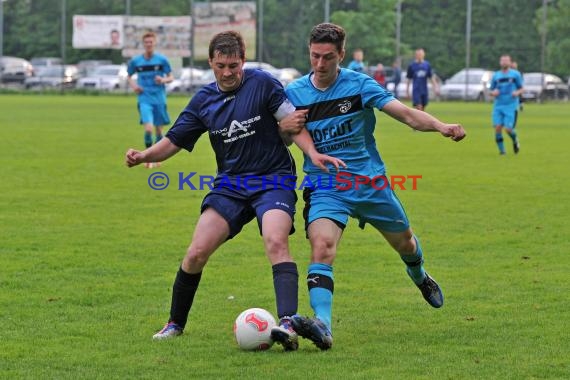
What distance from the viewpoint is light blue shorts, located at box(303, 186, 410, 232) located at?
655cm

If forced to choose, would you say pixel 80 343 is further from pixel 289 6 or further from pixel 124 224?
pixel 289 6

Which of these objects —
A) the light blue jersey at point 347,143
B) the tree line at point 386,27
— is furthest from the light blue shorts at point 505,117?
the tree line at point 386,27

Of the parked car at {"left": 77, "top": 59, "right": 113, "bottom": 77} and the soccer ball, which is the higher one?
the parked car at {"left": 77, "top": 59, "right": 113, "bottom": 77}

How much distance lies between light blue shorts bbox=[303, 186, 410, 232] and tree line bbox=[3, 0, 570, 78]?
44.5 metres

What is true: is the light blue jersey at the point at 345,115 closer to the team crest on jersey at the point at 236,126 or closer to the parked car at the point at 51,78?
the team crest on jersey at the point at 236,126

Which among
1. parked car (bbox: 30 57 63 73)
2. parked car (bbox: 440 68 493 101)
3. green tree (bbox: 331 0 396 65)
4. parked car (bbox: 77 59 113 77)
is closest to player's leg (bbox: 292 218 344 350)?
parked car (bbox: 440 68 493 101)

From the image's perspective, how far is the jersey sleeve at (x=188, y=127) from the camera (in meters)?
6.77

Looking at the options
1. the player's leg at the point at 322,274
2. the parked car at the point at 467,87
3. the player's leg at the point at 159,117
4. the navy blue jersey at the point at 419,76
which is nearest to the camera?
the player's leg at the point at 322,274

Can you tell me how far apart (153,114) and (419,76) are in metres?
12.9

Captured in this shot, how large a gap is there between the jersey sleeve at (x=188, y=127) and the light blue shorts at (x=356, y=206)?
753mm

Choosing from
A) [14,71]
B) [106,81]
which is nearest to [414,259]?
[106,81]

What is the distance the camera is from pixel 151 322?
7000 millimetres

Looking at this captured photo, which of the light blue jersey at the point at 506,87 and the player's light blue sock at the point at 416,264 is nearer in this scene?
the player's light blue sock at the point at 416,264

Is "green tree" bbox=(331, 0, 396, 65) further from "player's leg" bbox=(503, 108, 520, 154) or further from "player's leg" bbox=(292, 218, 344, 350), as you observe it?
"player's leg" bbox=(292, 218, 344, 350)
